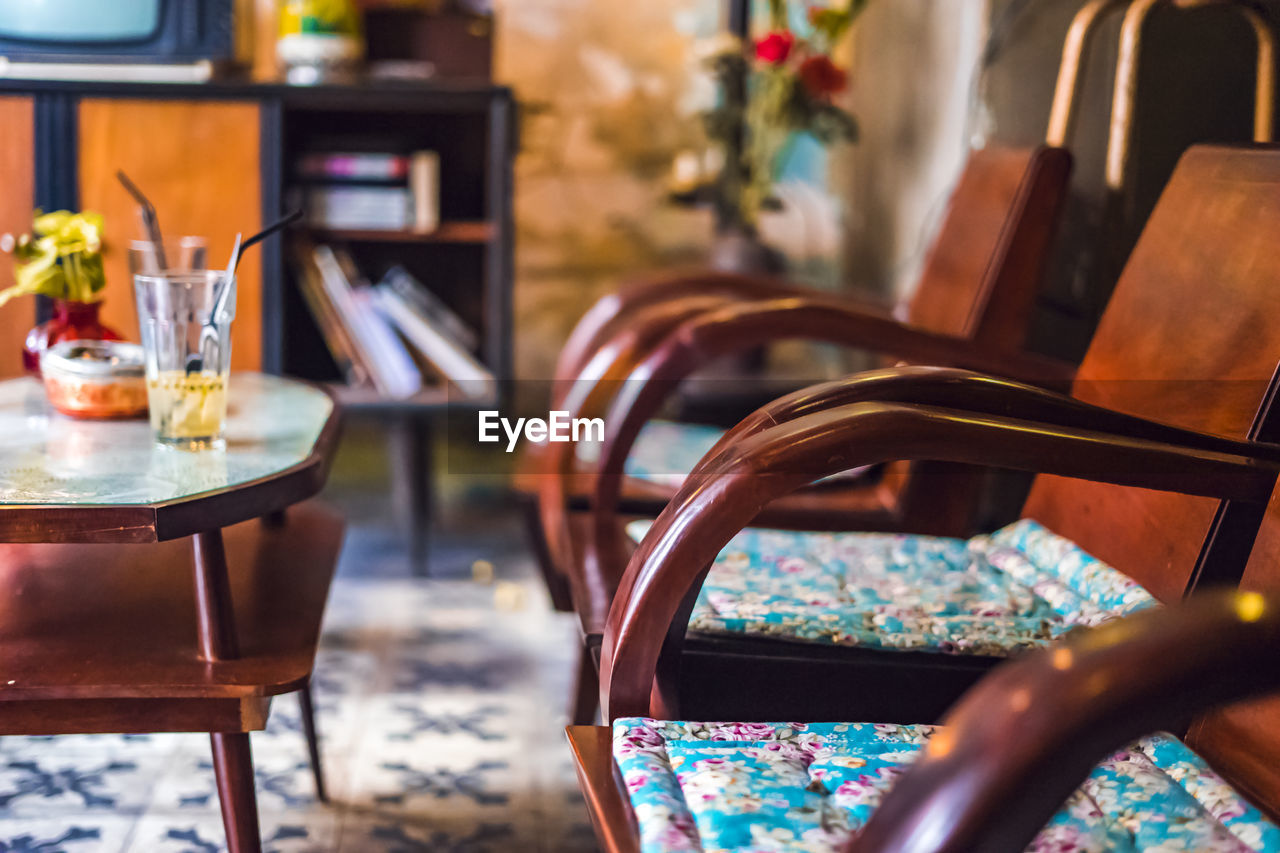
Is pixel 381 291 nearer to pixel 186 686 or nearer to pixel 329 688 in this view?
pixel 329 688

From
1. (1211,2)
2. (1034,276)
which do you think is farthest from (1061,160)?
(1211,2)

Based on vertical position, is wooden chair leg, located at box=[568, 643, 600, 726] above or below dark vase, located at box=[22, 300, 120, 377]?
below

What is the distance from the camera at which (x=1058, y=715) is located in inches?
18.3

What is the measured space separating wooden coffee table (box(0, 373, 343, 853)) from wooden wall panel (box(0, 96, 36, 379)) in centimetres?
107

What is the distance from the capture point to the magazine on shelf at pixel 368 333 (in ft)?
7.69

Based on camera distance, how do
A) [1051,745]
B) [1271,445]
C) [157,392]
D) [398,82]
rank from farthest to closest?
[398,82], [157,392], [1271,445], [1051,745]

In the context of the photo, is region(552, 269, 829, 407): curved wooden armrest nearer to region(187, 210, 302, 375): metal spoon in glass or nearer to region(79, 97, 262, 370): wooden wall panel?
A: region(187, 210, 302, 375): metal spoon in glass

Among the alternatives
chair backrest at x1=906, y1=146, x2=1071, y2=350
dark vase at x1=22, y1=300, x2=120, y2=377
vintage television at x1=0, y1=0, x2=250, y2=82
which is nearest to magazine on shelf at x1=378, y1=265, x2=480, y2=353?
vintage television at x1=0, y1=0, x2=250, y2=82

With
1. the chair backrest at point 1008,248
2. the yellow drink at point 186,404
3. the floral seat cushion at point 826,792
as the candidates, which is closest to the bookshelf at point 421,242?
the yellow drink at point 186,404

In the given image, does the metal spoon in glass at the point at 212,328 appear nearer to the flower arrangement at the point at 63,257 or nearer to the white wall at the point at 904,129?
the flower arrangement at the point at 63,257

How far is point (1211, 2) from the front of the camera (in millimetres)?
1354

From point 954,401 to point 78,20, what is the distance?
6.70ft

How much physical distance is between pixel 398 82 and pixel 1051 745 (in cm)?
206

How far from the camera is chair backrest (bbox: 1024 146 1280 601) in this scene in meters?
0.98
